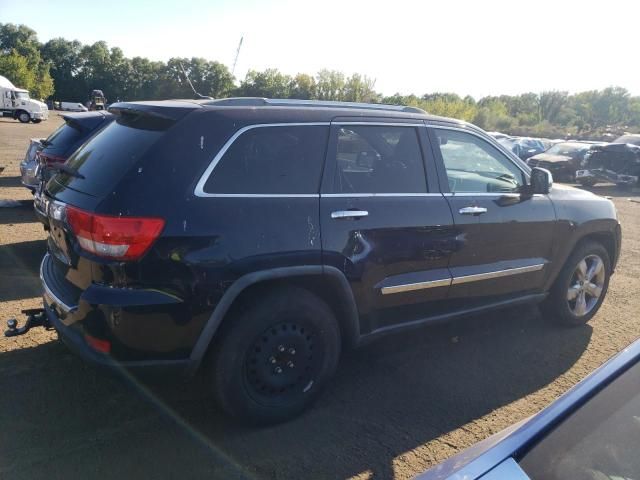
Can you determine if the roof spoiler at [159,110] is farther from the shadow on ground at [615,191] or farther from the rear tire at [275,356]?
the shadow on ground at [615,191]

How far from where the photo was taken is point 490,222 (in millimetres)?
4070

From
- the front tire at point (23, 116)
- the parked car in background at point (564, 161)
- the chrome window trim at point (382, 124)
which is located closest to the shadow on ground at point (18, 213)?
the chrome window trim at point (382, 124)

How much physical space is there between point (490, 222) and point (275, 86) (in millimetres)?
47223

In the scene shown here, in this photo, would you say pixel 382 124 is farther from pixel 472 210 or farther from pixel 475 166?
pixel 475 166

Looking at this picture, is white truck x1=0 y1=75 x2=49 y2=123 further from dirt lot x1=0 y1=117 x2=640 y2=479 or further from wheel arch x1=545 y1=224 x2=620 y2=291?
wheel arch x1=545 y1=224 x2=620 y2=291

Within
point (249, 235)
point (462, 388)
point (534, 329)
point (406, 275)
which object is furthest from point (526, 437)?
point (534, 329)

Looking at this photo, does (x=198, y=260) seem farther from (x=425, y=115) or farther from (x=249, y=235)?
(x=425, y=115)

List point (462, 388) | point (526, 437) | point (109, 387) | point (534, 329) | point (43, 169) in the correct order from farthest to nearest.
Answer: point (43, 169)
point (534, 329)
point (462, 388)
point (109, 387)
point (526, 437)

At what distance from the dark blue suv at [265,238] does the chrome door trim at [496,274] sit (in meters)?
0.01

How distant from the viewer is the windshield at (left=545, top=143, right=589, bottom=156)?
19.9 meters

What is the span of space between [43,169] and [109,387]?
149 inches

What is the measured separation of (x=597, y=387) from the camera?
170cm

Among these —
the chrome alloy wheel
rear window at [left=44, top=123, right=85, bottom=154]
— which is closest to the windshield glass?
the chrome alloy wheel

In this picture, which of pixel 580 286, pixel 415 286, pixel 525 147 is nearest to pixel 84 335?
pixel 415 286
